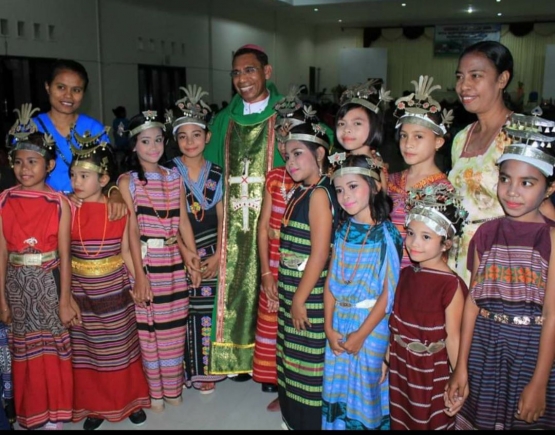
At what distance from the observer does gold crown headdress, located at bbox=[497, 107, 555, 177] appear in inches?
74.1

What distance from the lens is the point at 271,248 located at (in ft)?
9.12

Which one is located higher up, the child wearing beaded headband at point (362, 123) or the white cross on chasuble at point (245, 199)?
the child wearing beaded headband at point (362, 123)

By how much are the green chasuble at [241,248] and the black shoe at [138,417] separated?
0.46 metres

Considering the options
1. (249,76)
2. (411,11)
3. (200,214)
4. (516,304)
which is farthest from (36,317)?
(411,11)

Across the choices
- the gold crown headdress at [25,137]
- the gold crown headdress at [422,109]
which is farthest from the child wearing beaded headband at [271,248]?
the gold crown headdress at [25,137]

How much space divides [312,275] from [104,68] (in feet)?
29.3

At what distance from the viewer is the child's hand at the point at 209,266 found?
3.01m

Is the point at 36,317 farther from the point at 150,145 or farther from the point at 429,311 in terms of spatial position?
the point at 429,311

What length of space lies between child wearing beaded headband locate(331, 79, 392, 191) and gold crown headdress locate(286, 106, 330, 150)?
0.29 feet

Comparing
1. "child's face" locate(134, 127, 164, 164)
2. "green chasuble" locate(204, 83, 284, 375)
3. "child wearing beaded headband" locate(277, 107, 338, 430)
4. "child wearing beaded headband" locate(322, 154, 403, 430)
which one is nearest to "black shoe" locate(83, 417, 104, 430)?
"green chasuble" locate(204, 83, 284, 375)

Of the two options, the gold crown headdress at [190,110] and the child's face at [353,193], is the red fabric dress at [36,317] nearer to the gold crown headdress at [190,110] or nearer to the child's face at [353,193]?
the gold crown headdress at [190,110]

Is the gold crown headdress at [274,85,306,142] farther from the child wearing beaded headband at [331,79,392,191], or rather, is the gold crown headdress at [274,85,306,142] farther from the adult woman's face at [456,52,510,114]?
the adult woman's face at [456,52,510,114]

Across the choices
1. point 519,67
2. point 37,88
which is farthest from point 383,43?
point 37,88

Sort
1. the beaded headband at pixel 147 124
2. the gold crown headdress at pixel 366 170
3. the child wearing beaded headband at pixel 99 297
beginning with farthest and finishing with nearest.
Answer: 1. the beaded headband at pixel 147 124
2. the child wearing beaded headband at pixel 99 297
3. the gold crown headdress at pixel 366 170
